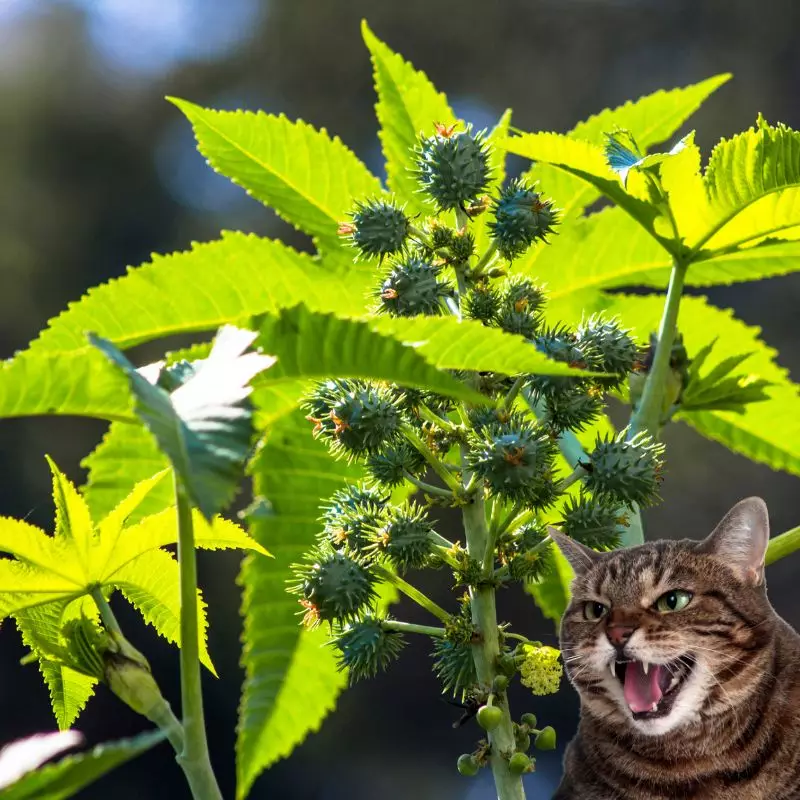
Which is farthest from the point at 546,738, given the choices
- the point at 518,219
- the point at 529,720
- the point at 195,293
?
the point at 195,293

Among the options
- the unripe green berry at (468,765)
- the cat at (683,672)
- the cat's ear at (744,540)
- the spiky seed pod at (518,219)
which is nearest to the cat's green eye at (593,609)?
the cat at (683,672)

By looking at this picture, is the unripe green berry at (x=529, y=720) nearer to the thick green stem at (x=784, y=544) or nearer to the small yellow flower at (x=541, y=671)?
→ the small yellow flower at (x=541, y=671)

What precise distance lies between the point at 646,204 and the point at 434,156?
215 mm

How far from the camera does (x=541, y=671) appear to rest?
91cm

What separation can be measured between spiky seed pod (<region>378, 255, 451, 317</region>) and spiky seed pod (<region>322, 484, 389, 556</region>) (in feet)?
0.55

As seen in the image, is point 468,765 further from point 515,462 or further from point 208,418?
point 208,418

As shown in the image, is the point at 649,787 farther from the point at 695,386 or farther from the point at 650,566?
the point at 695,386

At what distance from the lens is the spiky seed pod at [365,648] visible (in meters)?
0.99

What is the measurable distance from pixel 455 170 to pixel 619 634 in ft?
1.49

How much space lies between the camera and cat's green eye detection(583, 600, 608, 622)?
3.54 ft

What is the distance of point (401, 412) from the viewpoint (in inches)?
38.9

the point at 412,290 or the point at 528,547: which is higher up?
the point at 412,290

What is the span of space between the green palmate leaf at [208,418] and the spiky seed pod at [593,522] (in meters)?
0.42

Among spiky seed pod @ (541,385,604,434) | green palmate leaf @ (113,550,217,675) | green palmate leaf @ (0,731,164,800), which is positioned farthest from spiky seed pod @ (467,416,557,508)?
green palmate leaf @ (0,731,164,800)
